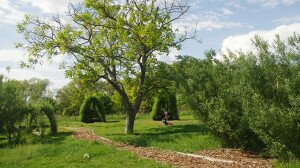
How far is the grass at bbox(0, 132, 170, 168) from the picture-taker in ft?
53.2

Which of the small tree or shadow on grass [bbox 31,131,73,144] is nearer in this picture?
shadow on grass [bbox 31,131,73,144]

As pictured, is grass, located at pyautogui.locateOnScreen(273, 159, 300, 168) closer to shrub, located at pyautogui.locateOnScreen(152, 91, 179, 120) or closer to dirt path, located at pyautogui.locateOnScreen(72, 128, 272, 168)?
dirt path, located at pyautogui.locateOnScreen(72, 128, 272, 168)

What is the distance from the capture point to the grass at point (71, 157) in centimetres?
1620

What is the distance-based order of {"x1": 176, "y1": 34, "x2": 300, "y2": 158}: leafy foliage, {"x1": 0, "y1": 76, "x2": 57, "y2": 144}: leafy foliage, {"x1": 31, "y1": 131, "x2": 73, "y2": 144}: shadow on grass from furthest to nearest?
1. {"x1": 0, "y1": 76, "x2": 57, "y2": 144}: leafy foliage
2. {"x1": 31, "y1": 131, "x2": 73, "y2": 144}: shadow on grass
3. {"x1": 176, "y1": 34, "x2": 300, "y2": 158}: leafy foliage

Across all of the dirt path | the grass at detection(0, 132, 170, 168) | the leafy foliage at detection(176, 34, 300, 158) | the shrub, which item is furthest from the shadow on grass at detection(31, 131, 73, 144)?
the shrub

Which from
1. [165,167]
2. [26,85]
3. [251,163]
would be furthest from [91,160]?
[26,85]

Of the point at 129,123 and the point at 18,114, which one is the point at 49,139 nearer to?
the point at 18,114

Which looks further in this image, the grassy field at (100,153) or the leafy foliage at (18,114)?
the leafy foliage at (18,114)

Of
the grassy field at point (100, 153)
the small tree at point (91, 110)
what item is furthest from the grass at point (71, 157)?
the small tree at point (91, 110)

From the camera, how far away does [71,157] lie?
17859 mm

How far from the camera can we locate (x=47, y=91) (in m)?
114

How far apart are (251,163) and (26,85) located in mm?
102612

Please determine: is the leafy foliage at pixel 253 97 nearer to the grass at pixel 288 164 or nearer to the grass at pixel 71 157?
the grass at pixel 288 164

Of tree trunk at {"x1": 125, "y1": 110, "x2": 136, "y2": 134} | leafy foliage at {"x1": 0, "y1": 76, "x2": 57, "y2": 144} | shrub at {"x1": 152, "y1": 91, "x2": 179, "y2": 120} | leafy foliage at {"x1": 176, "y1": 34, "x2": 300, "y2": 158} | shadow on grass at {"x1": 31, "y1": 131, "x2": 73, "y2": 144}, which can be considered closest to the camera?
leafy foliage at {"x1": 176, "y1": 34, "x2": 300, "y2": 158}
